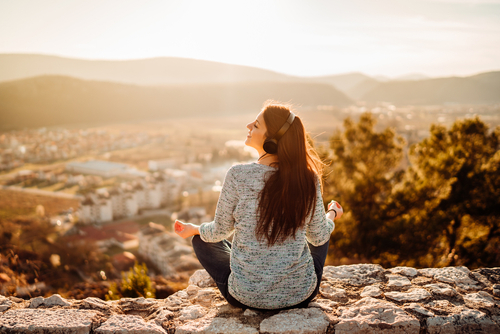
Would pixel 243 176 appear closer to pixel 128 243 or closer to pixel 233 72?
pixel 128 243

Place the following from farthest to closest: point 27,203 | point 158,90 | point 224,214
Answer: point 158,90 < point 27,203 < point 224,214

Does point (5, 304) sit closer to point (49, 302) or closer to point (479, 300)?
point (49, 302)

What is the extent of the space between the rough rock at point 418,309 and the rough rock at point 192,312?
4.24 ft

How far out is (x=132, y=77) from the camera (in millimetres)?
116625

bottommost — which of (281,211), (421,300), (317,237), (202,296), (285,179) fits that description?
(202,296)

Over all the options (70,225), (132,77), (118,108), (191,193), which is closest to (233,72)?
(132,77)

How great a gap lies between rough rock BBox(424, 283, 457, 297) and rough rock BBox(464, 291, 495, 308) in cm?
8

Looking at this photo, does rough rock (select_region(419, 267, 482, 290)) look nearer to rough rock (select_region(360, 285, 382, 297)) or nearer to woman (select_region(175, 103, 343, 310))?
rough rock (select_region(360, 285, 382, 297))

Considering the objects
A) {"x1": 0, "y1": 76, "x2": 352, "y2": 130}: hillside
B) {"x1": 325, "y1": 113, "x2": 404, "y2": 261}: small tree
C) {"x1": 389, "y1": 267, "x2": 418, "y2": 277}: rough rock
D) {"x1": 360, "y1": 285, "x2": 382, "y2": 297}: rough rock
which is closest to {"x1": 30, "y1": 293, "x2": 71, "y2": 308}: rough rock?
{"x1": 360, "y1": 285, "x2": 382, "y2": 297}: rough rock

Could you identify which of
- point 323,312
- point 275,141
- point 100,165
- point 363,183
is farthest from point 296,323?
point 100,165

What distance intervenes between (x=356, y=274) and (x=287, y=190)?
4.65ft

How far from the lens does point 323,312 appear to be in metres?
1.85

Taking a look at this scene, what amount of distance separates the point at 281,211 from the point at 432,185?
5631 mm

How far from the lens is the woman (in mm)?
1550
